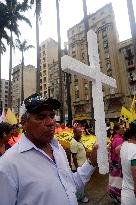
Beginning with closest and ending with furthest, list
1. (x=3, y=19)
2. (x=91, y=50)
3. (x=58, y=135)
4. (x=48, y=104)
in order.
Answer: (x=48, y=104), (x=91, y=50), (x=58, y=135), (x=3, y=19)

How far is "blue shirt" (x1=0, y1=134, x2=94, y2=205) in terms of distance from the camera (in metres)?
1.66

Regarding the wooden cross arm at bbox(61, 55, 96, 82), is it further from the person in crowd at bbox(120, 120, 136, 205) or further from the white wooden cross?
the person in crowd at bbox(120, 120, 136, 205)

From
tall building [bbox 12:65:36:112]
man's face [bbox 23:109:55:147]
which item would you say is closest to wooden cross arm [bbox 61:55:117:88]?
man's face [bbox 23:109:55:147]

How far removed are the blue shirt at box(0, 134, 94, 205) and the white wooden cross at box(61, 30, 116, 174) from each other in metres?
0.84

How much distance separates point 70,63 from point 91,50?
0.56 m

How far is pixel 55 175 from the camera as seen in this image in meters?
1.86

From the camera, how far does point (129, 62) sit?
1735 inches

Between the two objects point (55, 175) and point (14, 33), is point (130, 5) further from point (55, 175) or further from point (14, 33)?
point (14, 33)

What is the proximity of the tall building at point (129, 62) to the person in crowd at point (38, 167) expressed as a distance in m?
41.2

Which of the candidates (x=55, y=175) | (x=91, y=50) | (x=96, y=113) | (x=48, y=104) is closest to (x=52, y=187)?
(x=55, y=175)

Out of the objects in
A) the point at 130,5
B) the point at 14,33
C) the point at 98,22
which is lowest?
the point at 130,5

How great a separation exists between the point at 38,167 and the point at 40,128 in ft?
1.04

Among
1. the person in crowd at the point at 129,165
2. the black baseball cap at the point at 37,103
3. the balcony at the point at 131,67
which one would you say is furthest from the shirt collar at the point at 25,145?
the balcony at the point at 131,67

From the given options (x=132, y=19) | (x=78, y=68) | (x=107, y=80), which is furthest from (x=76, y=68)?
(x=132, y=19)
